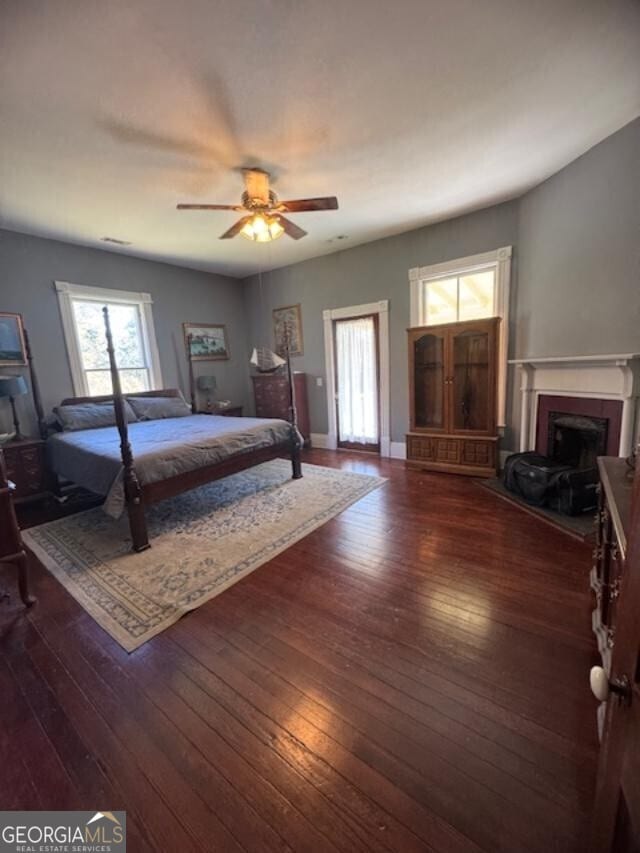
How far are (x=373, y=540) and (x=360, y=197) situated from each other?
315 centimetres

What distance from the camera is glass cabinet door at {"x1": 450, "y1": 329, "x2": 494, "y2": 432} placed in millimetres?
3873

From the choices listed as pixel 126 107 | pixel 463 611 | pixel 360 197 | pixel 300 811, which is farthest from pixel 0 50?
pixel 463 611

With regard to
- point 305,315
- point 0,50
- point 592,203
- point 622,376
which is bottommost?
point 622,376

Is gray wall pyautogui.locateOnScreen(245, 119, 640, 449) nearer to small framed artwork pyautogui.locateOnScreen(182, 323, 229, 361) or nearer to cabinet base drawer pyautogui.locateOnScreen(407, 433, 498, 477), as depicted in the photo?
cabinet base drawer pyautogui.locateOnScreen(407, 433, 498, 477)

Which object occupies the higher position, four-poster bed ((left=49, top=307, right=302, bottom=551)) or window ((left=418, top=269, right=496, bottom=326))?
window ((left=418, top=269, right=496, bottom=326))

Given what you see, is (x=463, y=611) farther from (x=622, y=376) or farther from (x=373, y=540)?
(x=622, y=376)

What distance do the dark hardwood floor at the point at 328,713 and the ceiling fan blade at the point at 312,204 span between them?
2564mm

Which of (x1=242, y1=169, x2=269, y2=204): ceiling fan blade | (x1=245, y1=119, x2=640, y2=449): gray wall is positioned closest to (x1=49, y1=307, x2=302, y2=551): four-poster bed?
(x1=242, y1=169, x2=269, y2=204): ceiling fan blade

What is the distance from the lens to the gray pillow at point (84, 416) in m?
3.81

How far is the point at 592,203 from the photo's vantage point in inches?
107

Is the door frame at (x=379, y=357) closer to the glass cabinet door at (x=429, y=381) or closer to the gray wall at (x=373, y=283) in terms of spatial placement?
the gray wall at (x=373, y=283)

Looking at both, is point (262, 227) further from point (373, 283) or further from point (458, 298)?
point (458, 298)

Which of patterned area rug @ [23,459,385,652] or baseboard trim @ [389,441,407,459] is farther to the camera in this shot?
baseboard trim @ [389,441,407,459]

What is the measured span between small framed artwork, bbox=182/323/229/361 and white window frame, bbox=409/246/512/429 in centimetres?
333
